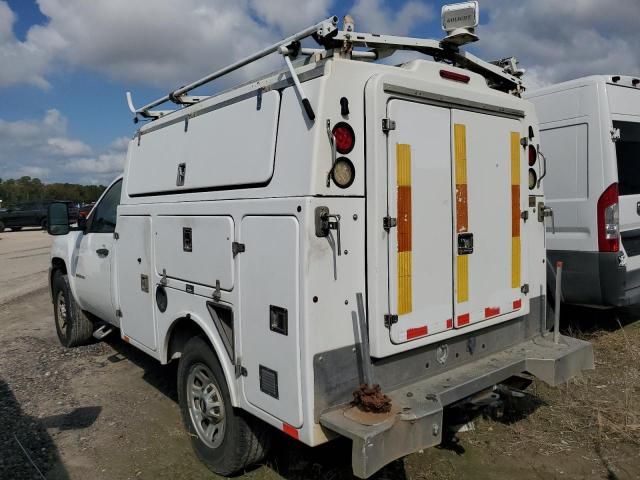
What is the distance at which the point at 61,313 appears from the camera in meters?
6.66

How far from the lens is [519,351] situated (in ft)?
12.1

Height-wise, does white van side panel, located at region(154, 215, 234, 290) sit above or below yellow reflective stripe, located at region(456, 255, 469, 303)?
above

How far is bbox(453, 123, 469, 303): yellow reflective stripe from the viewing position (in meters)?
3.26

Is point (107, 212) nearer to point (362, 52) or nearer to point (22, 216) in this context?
point (362, 52)

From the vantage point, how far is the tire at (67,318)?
20.5 feet

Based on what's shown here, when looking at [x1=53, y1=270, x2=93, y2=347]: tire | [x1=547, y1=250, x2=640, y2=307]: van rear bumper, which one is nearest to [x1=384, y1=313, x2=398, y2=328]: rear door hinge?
[x1=547, y1=250, x2=640, y2=307]: van rear bumper

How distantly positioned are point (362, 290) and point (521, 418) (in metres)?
2.25

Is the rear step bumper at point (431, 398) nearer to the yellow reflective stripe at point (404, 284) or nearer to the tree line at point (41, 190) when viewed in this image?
the yellow reflective stripe at point (404, 284)

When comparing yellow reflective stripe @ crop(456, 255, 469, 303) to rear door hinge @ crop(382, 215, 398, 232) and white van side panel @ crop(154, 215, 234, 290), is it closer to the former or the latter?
rear door hinge @ crop(382, 215, 398, 232)

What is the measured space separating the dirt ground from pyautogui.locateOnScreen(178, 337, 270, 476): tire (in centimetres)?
17

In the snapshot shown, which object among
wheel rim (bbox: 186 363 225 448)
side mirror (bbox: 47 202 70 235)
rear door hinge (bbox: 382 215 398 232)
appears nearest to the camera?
rear door hinge (bbox: 382 215 398 232)

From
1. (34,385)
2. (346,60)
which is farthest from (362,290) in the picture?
(34,385)

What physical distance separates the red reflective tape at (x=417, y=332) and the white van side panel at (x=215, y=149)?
1.17 meters

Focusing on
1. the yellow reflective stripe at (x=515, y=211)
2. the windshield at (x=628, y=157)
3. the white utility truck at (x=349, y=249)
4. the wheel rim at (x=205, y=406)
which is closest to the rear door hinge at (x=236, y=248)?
the white utility truck at (x=349, y=249)
